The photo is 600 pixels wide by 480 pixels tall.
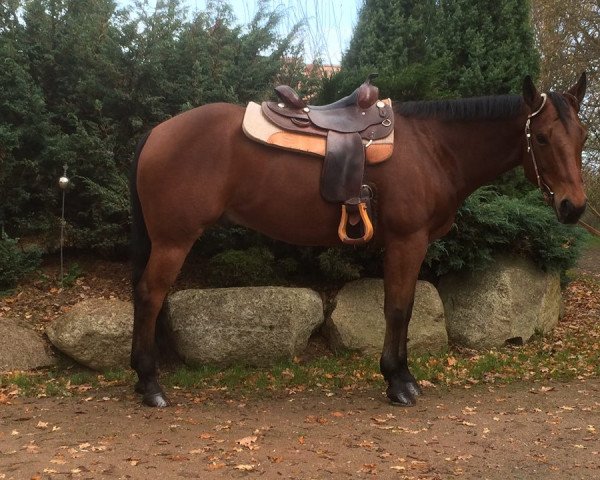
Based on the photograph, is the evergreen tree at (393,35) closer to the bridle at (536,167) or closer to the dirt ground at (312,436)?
the bridle at (536,167)

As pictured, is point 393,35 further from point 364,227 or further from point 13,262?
point 13,262

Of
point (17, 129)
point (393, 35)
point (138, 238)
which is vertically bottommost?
point (138, 238)

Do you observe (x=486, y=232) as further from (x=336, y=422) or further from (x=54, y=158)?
(x=54, y=158)

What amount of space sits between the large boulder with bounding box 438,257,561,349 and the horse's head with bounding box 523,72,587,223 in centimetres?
233

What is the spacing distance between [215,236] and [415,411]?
2.94 metres

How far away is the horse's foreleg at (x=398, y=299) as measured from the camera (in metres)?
4.23

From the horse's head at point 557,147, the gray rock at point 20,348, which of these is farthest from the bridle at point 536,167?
the gray rock at point 20,348

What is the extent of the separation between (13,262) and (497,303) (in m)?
4.92

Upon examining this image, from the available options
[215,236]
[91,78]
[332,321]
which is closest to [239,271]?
[215,236]

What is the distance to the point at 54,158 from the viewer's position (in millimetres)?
6109

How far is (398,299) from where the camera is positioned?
14.0ft

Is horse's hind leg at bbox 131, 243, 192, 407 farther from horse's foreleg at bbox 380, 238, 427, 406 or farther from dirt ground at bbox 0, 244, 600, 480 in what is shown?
horse's foreleg at bbox 380, 238, 427, 406

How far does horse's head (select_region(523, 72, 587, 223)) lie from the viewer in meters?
3.95

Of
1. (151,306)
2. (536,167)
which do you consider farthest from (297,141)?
(536,167)
